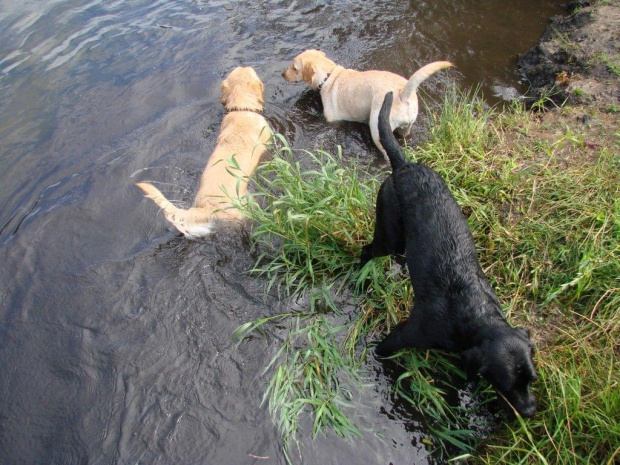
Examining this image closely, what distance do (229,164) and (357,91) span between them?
202cm

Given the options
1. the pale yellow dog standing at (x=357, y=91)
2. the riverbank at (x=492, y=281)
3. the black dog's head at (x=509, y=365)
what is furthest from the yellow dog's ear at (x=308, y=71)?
the black dog's head at (x=509, y=365)

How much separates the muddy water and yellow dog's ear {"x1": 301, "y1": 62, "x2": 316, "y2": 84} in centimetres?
40

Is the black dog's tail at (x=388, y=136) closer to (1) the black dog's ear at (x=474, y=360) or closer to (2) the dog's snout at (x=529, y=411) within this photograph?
(1) the black dog's ear at (x=474, y=360)

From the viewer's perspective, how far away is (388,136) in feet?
9.81

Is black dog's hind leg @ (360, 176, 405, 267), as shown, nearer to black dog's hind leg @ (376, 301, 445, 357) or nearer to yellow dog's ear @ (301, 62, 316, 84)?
black dog's hind leg @ (376, 301, 445, 357)

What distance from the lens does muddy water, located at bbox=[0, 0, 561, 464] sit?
289cm

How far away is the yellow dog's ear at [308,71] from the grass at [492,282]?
82.6 inches

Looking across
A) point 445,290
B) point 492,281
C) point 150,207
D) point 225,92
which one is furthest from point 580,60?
point 150,207

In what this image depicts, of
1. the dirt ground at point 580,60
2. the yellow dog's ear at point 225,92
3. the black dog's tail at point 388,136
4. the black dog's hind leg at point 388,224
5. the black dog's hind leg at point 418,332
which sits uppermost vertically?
the black dog's tail at point 388,136

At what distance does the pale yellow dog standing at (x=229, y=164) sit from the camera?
3.72 m

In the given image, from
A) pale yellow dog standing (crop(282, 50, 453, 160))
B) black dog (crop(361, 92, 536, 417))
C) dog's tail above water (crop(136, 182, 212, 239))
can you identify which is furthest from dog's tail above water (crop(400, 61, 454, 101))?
dog's tail above water (crop(136, 182, 212, 239))

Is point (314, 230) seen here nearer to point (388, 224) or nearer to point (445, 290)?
point (388, 224)

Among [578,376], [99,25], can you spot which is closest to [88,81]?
[99,25]

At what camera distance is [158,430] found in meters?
2.87
